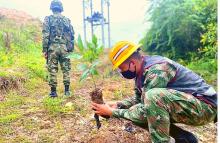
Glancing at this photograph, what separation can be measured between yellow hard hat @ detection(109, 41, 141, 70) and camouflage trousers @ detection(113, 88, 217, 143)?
355 millimetres

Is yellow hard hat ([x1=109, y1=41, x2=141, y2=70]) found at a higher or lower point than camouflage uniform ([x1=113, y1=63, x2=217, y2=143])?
higher

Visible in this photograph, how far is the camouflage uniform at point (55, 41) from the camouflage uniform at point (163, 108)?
3391 mm

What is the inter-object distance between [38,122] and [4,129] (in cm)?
47

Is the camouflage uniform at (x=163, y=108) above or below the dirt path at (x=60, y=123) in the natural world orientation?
above

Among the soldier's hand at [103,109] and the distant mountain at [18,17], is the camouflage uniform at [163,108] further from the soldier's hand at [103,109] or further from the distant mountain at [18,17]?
the distant mountain at [18,17]

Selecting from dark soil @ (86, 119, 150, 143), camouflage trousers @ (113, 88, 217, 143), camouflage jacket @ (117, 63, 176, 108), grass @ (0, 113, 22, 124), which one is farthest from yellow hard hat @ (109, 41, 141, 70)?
grass @ (0, 113, 22, 124)

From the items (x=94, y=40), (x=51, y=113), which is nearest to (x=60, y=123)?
(x=51, y=113)

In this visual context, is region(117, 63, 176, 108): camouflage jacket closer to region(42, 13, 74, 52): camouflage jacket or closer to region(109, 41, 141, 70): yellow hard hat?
region(109, 41, 141, 70): yellow hard hat

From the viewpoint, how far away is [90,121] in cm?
480

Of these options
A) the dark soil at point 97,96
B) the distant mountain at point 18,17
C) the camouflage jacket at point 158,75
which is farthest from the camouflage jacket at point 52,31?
the distant mountain at point 18,17

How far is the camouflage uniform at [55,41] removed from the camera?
253 inches

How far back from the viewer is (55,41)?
646 cm

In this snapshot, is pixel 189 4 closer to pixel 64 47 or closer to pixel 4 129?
pixel 64 47

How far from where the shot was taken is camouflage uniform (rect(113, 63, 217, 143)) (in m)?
3.02
